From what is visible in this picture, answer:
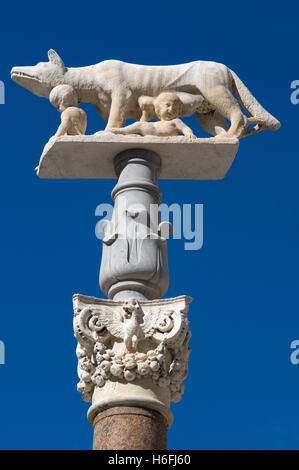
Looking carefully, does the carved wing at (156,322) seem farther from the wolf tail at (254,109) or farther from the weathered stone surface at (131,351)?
the wolf tail at (254,109)

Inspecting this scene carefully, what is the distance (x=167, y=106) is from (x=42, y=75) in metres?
1.87

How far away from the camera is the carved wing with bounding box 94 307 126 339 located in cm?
1055

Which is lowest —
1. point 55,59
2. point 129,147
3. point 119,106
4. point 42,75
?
point 129,147

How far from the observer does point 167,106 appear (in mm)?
12898

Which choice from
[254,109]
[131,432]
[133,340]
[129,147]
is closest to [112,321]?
[133,340]

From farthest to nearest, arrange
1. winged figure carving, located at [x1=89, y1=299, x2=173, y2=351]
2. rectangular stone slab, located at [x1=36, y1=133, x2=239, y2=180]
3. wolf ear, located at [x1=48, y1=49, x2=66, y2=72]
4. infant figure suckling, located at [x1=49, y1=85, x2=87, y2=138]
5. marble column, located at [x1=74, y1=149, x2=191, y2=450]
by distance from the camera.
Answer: wolf ear, located at [x1=48, y1=49, x2=66, y2=72]
infant figure suckling, located at [x1=49, y1=85, x2=87, y2=138]
rectangular stone slab, located at [x1=36, y1=133, x2=239, y2=180]
winged figure carving, located at [x1=89, y1=299, x2=173, y2=351]
marble column, located at [x1=74, y1=149, x2=191, y2=450]

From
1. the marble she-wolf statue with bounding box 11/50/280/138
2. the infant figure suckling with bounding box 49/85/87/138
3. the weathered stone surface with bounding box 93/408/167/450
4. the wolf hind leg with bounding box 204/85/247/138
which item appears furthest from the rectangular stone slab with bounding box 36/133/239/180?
the weathered stone surface with bounding box 93/408/167/450

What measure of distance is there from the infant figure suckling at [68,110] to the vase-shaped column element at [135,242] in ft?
3.41

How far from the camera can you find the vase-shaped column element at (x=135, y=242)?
11.0m

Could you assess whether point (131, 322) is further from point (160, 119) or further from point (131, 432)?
point (160, 119)

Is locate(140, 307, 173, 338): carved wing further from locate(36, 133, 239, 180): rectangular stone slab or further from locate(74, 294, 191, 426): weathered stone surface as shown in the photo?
locate(36, 133, 239, 180): rectangular stone slab

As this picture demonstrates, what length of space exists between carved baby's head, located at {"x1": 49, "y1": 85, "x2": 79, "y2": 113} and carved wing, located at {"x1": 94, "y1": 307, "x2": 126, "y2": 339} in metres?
3.56

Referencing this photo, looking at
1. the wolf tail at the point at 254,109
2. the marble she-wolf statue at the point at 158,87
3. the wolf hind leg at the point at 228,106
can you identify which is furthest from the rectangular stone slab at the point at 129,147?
the wolf tail at the point at 254,109

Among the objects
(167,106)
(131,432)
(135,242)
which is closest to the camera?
(131,432)
